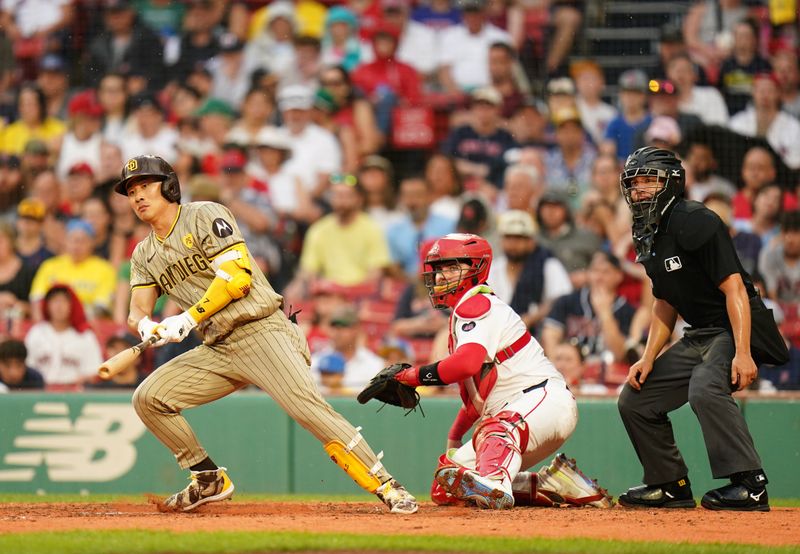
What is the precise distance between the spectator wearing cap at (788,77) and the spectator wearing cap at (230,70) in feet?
18.8

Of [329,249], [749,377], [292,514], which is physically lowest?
[292,514]

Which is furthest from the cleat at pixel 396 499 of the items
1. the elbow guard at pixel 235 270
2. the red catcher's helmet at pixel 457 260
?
the elbow guard at pixel 235 270

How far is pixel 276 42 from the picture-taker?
44.8 ft

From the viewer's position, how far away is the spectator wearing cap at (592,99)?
12211 mm

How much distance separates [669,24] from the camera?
1273 cm

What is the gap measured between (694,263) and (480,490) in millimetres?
1702

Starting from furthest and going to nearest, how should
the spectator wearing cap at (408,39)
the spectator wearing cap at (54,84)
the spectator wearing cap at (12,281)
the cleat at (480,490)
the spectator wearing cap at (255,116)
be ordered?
the spectator wearing cap at (54,84), the spectator wearing cap at (408,39), the spectator wearing cap at (255,116), the spectator wearing cap at (12,281), the cleat at (480,490)

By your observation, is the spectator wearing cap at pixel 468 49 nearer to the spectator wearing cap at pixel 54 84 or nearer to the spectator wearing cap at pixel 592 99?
the spectator wearing cap at pixel 592 99

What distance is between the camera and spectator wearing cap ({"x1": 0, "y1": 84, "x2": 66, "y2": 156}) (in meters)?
13.4

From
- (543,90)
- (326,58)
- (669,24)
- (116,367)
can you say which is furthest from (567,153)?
(116,367)

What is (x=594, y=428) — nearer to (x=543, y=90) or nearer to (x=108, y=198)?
(x=543, y=90)

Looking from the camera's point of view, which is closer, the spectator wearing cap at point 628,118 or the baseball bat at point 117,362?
the baseball bat at point 117,362

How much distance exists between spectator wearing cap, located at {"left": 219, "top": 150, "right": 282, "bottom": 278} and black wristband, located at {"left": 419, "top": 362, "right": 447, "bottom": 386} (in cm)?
588

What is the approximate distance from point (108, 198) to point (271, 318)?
22.0ft
